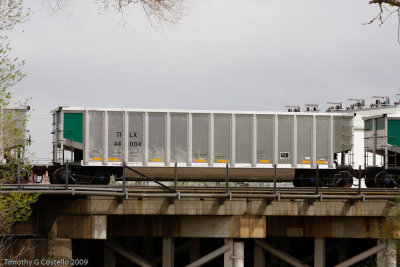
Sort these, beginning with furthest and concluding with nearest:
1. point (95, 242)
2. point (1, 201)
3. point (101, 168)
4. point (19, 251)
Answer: point (101, 168) → point (95, 242) → point (19, 251) → point (1, 201)

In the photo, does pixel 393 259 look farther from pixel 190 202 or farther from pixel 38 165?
pixel 38 165

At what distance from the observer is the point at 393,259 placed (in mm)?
22484

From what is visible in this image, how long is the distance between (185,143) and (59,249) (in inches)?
392

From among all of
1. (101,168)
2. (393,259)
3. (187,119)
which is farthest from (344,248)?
(101,168)

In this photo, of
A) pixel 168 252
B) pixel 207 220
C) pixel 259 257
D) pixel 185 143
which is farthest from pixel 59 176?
pixel 259 257

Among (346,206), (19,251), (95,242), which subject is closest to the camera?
(19,251)

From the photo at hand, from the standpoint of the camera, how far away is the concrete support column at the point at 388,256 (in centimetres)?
2247

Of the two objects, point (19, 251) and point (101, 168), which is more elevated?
point (101, 168)

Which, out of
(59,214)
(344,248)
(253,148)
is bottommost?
(344,248)

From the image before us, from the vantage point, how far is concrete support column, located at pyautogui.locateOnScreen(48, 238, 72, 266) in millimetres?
20297

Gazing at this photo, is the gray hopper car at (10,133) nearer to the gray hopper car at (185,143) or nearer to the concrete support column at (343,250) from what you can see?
the gray hopper car at (185,143)

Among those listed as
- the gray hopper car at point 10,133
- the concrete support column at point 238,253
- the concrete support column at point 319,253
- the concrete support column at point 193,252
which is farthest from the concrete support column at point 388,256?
the gray hopper car at point 10,133

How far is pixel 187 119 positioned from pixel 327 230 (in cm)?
904

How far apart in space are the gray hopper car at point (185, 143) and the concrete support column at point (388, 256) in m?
7.80
